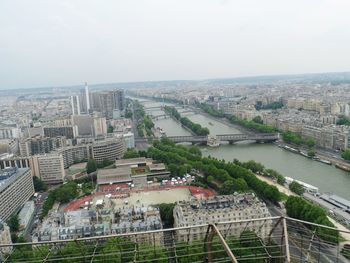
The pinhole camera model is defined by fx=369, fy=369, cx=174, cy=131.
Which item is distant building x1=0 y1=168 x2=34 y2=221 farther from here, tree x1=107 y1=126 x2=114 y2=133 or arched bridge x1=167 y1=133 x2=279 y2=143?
tree x1=107 y1=126 x2=114 y2=133

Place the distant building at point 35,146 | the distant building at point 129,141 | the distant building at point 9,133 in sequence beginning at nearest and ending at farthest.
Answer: the distant building at point 35,146, the distant building at point 129,141, the distant building at point 9,133

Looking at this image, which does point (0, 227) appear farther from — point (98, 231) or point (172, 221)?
point (172, 221)

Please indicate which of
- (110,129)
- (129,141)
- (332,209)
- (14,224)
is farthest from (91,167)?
(110,129)

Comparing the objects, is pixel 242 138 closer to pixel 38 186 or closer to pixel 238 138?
pixel 238 138

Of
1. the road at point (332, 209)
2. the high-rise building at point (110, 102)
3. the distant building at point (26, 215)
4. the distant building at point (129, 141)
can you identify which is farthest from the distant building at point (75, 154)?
the high-rise building at point (110, 102)

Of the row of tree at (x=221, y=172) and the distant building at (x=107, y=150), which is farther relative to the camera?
the distant building at (x=107, y=150)

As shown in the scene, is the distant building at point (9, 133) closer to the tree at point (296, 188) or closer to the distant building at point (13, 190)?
the distant building at point (13, 190)
